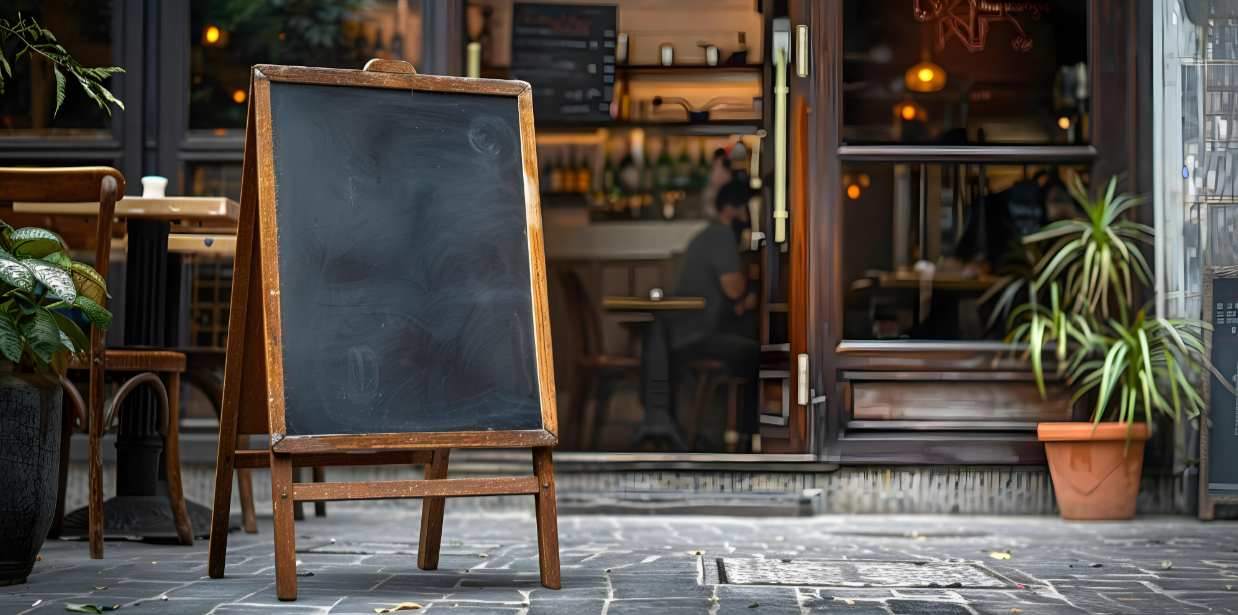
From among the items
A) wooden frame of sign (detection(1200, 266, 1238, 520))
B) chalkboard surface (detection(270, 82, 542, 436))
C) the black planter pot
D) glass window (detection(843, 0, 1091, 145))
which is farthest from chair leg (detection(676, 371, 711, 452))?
the black planter pot

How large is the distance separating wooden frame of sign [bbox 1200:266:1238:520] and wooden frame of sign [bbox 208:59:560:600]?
3.29m

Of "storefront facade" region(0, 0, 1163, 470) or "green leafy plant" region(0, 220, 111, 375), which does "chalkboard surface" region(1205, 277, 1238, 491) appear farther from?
"green leafy plant" region(0, 220, 111, 375)

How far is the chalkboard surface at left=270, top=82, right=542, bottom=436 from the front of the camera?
264cm

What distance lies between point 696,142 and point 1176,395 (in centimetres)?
278

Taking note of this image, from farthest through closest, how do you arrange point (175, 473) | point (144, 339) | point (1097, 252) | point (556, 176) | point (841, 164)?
point (556, 176) < point (841, 164) < point (1097, 252) < point (144, 339) < point (175, 473)

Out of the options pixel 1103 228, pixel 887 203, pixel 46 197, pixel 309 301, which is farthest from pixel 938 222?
pixel 46 197

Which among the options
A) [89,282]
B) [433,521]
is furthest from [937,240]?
[89,282]

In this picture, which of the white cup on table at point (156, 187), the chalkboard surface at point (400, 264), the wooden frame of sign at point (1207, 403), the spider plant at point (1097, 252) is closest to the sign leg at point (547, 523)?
the chalkboard surface at point (400, 264)

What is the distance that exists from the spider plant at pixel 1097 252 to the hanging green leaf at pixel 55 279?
386 centimetres

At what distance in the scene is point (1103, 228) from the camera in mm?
4734

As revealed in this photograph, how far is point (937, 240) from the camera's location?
17.0ft

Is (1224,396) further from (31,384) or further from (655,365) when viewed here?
(31,384)

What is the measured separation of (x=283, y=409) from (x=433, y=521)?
0.69 meters

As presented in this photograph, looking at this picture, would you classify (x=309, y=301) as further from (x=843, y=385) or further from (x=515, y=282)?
(x=843, y=385)
